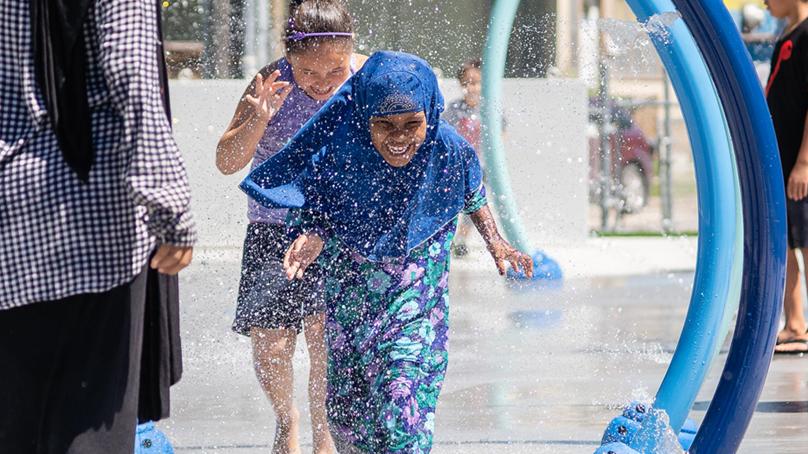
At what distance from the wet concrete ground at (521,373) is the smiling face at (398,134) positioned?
1494 millimetres

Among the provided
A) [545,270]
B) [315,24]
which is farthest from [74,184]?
[545,270]

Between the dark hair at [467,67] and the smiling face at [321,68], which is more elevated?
the smiling face at [321,68]

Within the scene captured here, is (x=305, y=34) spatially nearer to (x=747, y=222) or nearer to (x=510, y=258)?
(x=510, y=258)

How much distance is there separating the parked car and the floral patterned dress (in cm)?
1095

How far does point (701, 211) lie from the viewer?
16.2ft

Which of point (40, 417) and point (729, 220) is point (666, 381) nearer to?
point (729, 220)

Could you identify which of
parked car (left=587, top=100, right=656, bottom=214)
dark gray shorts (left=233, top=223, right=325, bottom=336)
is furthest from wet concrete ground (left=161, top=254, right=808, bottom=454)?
parked car (left=587, top=100, right=656, bottom=214)

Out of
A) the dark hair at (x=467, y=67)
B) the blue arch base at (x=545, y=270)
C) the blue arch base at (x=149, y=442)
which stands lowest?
the blue arch base at (x=545, y=270)

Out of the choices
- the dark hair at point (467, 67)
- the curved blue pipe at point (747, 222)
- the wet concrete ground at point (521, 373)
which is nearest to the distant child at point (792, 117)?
the wet concrete ground at point (521, 373)

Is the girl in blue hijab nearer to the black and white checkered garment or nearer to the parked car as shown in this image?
the black and white checkered garment

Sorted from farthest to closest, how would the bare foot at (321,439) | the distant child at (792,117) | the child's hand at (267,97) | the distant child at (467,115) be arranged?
the distant child at (467,115), the distant child at (792,117), the bare foot at (321,439), the child's hand at (267,97)

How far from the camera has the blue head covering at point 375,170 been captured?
14.0ft

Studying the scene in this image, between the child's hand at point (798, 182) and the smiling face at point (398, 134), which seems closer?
the smiling face at point (398, 134)

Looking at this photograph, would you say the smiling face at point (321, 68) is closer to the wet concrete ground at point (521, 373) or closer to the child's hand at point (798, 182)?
the wet concrete ground at point (521, 373)
